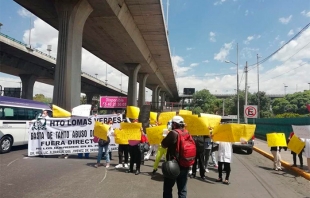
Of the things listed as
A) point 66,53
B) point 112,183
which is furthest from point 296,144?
point 66,53

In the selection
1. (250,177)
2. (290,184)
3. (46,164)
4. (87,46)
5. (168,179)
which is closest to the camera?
(168,179)

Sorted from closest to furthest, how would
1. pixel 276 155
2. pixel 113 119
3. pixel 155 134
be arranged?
pixel 155 134 → pixel 276 155 → pixel 113 119

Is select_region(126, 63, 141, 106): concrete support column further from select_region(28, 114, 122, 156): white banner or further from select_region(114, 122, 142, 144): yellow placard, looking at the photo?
select_region(114, 122, 142, 144): yellow placard

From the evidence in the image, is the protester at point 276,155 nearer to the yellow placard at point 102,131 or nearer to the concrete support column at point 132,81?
the yellow placard at point 102,131

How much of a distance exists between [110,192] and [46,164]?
3997mm

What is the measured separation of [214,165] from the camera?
9.91 m

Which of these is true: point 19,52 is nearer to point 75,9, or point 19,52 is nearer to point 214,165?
point 75,9

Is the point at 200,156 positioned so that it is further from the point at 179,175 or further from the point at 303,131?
the point at 179,175

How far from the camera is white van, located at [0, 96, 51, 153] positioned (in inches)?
452

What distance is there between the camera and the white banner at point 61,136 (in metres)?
10.5

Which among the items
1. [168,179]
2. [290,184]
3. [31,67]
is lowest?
[290,184]

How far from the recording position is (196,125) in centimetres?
747

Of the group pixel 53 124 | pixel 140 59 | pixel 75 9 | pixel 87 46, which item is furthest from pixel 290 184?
pixel 140 59

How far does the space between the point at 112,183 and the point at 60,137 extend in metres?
4.59
